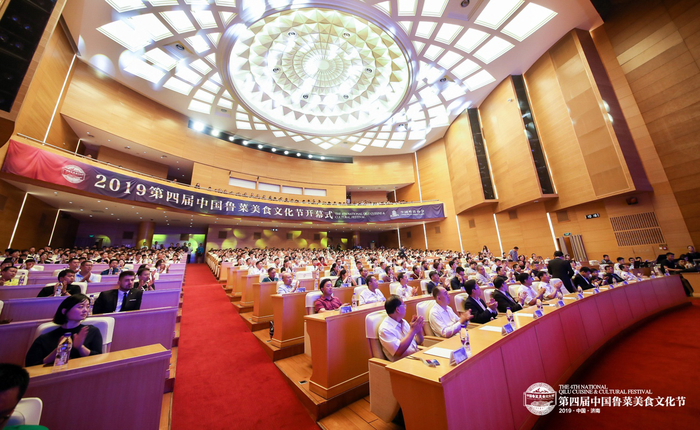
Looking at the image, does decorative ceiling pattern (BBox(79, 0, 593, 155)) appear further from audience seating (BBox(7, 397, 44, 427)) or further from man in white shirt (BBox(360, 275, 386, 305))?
audience seating (BBox(7, 397, 44, 427))

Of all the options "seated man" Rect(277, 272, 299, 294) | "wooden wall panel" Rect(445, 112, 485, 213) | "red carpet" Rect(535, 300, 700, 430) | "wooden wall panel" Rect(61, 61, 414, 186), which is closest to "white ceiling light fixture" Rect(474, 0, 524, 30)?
"wooden wall panel" Rect(445, 112, 485, 213)

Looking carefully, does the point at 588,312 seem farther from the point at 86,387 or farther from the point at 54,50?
the point at 54,50

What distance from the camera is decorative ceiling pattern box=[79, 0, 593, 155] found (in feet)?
31.9

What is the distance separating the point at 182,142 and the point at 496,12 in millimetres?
17955

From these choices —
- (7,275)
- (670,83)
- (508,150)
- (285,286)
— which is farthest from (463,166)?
(7,275)

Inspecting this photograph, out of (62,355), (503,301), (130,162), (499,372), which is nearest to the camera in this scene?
(62,355)

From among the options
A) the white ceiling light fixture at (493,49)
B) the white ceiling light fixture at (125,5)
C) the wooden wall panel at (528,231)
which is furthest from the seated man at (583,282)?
the white ceiling light fixture at (125,5)

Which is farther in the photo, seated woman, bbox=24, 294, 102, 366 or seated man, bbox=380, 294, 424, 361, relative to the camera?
seated man, bbox=380, 294, 424, 361

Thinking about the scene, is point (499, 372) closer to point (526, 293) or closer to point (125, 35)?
point (526, 293)

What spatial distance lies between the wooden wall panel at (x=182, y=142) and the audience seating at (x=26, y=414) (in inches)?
613

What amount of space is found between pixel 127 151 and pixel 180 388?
17.1 meters

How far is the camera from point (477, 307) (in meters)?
3.04

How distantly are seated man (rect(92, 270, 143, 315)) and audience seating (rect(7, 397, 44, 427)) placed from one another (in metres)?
2.15

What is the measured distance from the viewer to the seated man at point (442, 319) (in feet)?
8.43
